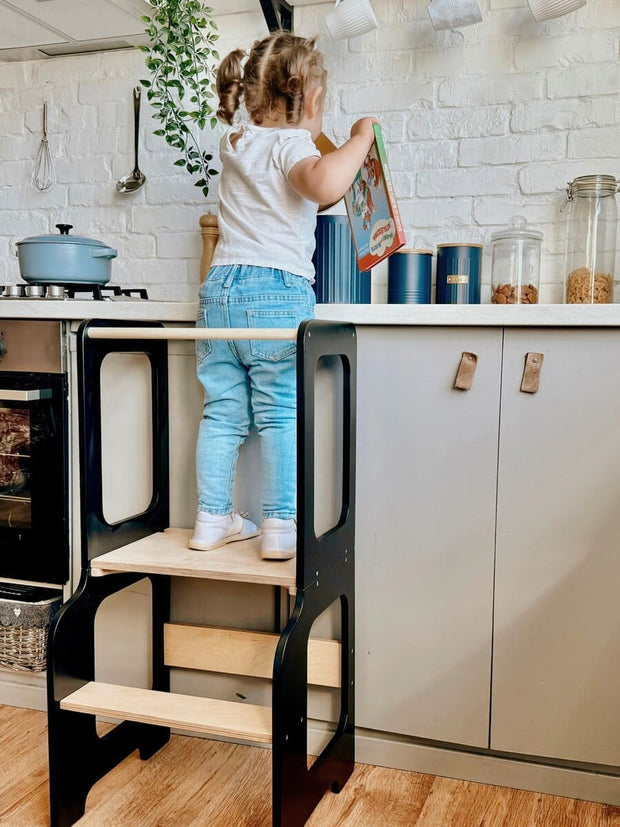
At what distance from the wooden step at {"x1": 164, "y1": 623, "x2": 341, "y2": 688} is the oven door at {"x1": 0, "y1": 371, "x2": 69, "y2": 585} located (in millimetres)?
320

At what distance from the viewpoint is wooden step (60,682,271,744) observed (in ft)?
4.78

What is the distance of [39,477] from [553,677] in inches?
48.5

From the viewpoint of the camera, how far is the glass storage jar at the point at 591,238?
6.41 ft

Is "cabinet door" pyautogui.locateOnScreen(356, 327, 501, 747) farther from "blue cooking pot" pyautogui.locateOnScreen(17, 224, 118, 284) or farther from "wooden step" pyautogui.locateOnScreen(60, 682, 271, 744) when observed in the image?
"blue cooking pot" pyautogui.locateOnScreen(17, 224, 118, 284)

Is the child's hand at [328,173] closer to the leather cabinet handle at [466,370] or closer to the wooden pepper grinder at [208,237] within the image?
the leather cabinet handle at [466,370]

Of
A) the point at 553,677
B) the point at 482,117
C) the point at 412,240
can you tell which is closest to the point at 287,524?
the point at 553,677

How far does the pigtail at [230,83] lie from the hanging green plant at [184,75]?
420 mm

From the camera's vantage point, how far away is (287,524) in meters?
1.64

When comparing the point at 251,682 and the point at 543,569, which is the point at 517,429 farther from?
the point at 251,682

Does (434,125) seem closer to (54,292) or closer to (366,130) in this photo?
→ (366,130)

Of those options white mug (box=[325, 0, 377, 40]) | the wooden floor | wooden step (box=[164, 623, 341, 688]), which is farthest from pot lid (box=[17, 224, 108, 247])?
the wooden floor

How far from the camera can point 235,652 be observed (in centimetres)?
183

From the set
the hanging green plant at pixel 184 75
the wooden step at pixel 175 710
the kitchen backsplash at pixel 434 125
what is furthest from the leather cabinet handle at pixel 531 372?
the hanging green plant at pixel 184 75

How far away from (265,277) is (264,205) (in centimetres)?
15
